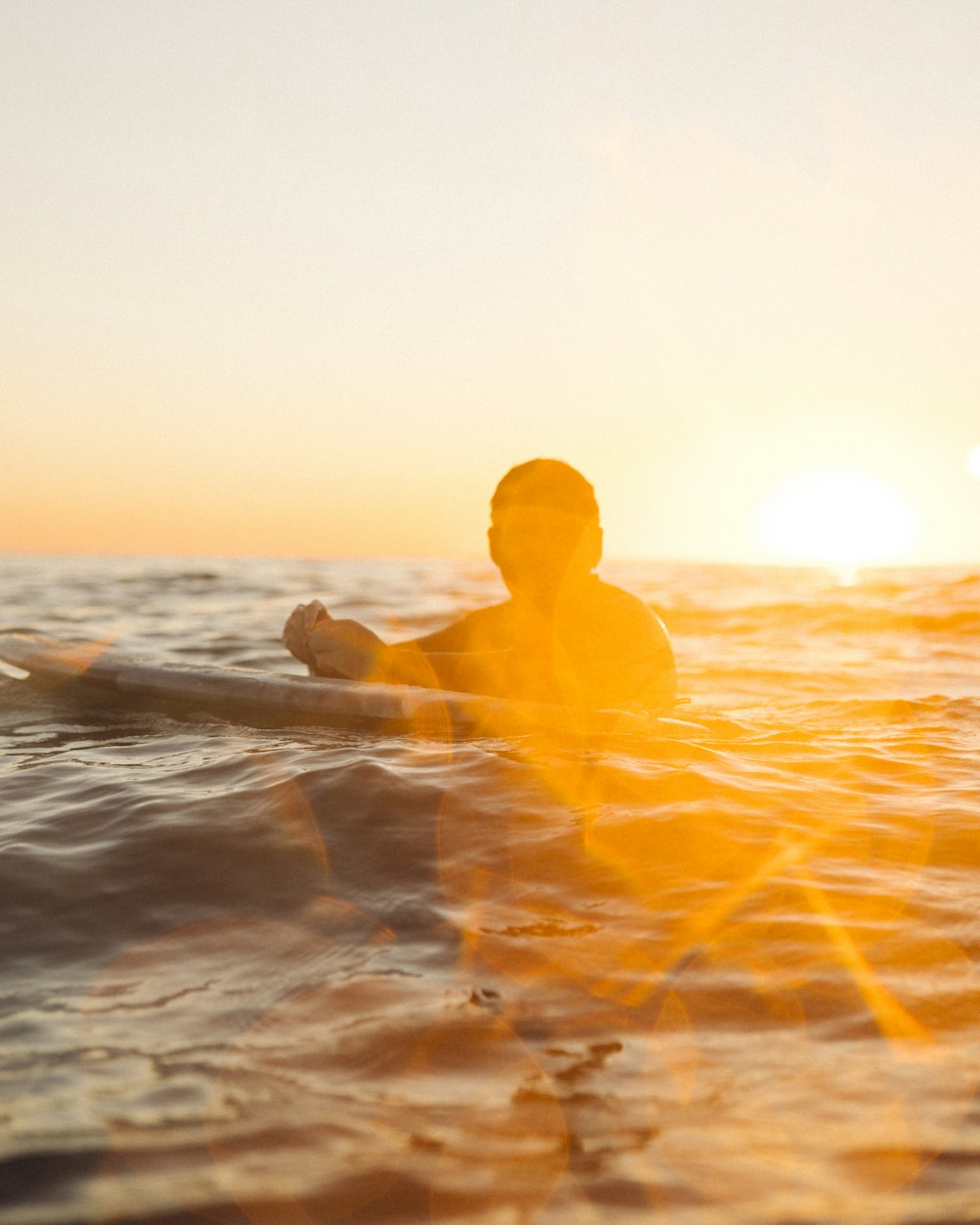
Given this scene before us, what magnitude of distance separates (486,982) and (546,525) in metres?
3.55

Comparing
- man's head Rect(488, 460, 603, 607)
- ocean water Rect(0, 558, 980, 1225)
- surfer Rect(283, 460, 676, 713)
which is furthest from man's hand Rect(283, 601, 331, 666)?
man's head Rect(488, 460, 603, 607)

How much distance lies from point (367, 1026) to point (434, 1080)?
0.88 ft

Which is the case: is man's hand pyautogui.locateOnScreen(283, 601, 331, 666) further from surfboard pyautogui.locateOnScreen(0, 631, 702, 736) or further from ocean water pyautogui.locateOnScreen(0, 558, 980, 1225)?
ocean water pyautogui.locateOnScreen(0, 558, 980, 1225)

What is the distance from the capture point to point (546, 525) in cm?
577

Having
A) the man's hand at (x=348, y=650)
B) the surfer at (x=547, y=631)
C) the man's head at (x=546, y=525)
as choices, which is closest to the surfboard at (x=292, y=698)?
the man's hand at (x=348, y=650)

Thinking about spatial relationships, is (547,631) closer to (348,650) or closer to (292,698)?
(348,650)

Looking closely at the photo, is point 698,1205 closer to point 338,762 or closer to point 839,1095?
point 839,1095

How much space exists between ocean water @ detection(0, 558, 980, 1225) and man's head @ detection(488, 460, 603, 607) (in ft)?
3.92

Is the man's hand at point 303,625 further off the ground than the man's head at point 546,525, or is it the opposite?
the man's head at point 546,525

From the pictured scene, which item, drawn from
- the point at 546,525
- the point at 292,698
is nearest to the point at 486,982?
the point at 292,698

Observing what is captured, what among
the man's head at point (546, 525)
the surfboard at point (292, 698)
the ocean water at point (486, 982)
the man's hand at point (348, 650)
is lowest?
the ocean water at point (486, 982)

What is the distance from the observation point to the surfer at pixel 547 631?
228 inches

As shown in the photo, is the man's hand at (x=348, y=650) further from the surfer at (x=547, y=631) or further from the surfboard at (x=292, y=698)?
the surfboard at (x=292, y=698)

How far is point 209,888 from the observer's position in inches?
126
